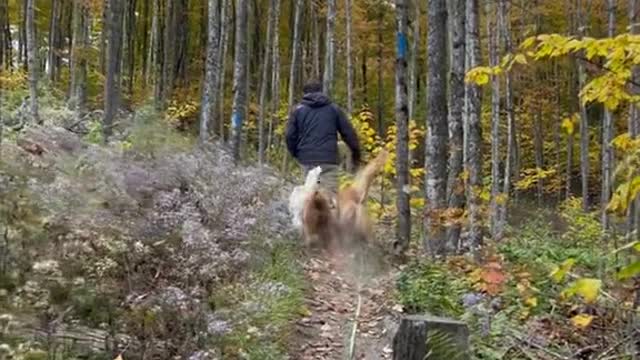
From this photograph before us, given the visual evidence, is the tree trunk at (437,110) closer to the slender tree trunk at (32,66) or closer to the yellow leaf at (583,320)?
the yellow leaf at (583,320)

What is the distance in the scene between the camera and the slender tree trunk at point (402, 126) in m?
9.53

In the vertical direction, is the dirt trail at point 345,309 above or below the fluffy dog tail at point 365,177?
below

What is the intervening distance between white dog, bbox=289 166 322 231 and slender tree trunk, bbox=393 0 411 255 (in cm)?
139

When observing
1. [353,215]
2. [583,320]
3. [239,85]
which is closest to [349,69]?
[239,85]

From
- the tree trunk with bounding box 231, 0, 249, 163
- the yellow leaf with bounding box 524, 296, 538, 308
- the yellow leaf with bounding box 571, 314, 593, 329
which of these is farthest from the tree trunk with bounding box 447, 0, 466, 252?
the tree trunk with bounding box 231, 0, 249, 163

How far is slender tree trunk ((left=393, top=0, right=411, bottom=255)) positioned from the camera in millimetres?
9531

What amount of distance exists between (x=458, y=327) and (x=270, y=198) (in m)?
6.31

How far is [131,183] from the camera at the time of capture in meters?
7.57

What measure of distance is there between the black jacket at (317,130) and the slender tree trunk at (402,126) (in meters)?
0.80

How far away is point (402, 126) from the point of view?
9.56 meters

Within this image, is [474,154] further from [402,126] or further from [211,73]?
[211,73]

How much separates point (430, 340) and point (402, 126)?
18.8ft

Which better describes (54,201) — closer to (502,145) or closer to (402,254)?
(402,254)

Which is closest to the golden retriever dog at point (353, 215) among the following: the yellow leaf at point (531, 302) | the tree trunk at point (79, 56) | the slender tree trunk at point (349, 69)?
the yellow leaf at point (531, 302)
